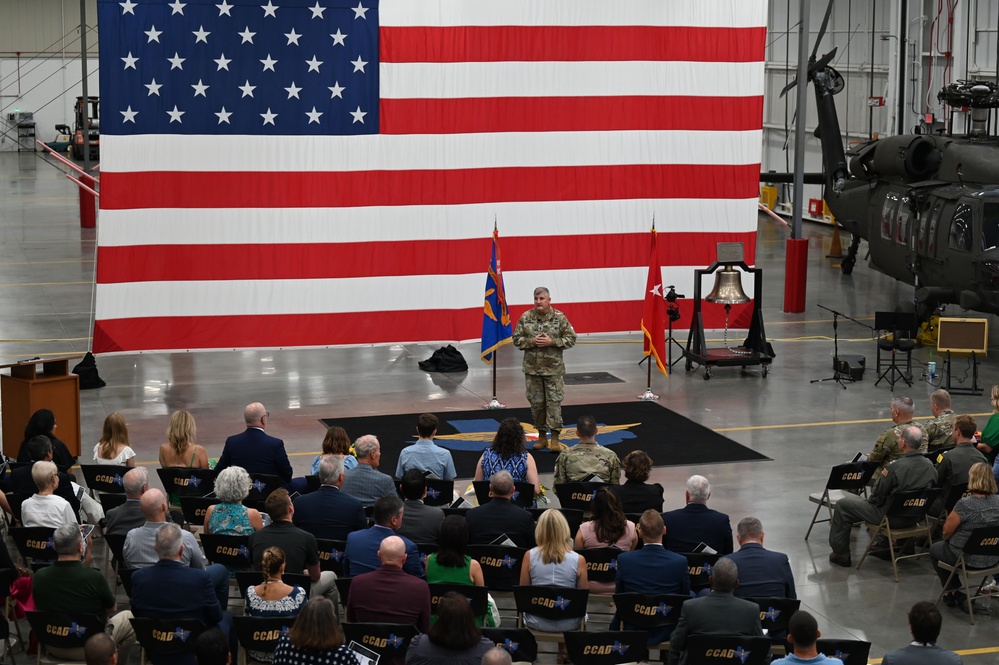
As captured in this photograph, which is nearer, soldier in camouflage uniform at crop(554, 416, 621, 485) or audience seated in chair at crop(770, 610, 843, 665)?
audience seated in chair at crop(770, 610, 843, 665)

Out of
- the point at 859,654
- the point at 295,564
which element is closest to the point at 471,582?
the point at 295,564

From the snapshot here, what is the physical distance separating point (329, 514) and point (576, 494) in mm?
2391

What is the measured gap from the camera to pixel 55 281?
2659cm

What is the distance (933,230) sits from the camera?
20984 millimetres

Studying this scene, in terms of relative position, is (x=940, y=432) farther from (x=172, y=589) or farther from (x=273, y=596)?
(x=172, y=589)

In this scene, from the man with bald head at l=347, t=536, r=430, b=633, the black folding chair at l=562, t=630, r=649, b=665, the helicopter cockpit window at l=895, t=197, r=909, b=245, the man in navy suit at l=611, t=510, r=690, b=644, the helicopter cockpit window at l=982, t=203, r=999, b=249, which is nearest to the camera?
the black folding chair at l=562, t=630, r=649, b=665

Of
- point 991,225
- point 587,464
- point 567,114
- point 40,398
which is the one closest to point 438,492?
point 587,464

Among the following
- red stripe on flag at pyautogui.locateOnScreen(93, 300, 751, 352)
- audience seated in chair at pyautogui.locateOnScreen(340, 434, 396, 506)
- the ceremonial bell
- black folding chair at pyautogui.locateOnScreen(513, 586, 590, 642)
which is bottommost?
black folding chair at pyautogui.locateOnScreen(513, 586, 590, 642)

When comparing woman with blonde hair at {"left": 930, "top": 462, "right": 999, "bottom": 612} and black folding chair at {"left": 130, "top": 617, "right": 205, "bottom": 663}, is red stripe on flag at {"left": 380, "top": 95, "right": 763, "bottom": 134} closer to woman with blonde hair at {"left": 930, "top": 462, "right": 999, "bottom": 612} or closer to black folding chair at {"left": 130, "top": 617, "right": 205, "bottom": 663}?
woman with blonde hair at {"left": 930, "top": 462, "right": 999, "bottom": 612}

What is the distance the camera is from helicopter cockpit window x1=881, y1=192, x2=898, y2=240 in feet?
74.8

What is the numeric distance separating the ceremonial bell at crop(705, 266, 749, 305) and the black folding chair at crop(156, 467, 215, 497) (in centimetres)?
944

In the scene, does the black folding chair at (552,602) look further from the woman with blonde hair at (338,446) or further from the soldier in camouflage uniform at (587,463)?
the soldier in camouflage uniform at (587,463)

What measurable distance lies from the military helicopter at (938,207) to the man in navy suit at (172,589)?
14628 millimetres

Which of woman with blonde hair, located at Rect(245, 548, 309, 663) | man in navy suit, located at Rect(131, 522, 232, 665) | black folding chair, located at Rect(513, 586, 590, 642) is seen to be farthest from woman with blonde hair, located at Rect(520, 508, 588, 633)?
man in navy suit, located at Rect(131, 522, 232, 665)
